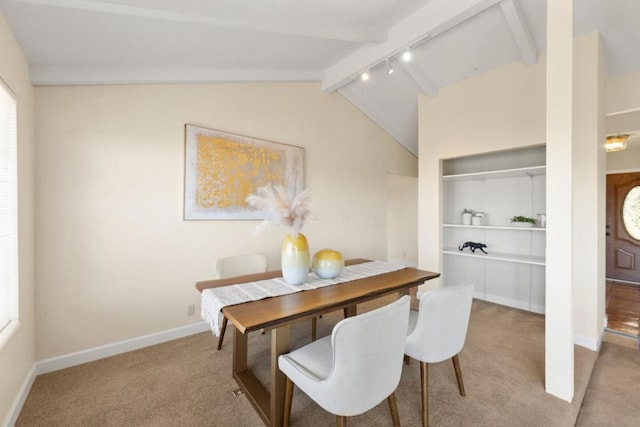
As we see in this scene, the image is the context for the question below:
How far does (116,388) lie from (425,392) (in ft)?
6.78

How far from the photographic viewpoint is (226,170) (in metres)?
2.93

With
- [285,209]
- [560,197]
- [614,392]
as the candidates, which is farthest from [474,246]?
[285,209]

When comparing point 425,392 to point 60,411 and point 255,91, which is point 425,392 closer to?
point 60,411

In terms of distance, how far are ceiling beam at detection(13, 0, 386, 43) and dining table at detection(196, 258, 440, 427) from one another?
1848 mm

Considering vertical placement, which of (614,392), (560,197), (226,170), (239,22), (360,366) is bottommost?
(614,392)

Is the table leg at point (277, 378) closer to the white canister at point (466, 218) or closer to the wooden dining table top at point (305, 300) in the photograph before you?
the wooden dining table top at point (305, 300)

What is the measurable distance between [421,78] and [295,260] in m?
2.95

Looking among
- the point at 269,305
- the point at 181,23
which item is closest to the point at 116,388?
the point at 269,305

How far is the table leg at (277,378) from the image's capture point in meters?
1.53

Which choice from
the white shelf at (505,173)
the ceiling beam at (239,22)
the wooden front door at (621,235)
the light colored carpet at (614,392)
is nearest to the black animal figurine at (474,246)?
the white shelf at (505,173)

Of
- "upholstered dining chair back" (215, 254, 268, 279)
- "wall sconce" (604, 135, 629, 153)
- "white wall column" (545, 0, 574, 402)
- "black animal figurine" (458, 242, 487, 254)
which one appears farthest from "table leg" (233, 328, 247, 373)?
"wall sconce" (604, 135, 629, 153)

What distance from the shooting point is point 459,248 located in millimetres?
4062

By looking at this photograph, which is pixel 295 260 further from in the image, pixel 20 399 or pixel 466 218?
pixel 466 218

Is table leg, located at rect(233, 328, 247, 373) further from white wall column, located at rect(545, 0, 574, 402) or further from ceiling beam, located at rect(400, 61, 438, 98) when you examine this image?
ceiling beam, located at rect(400, 61, 438, 98)
